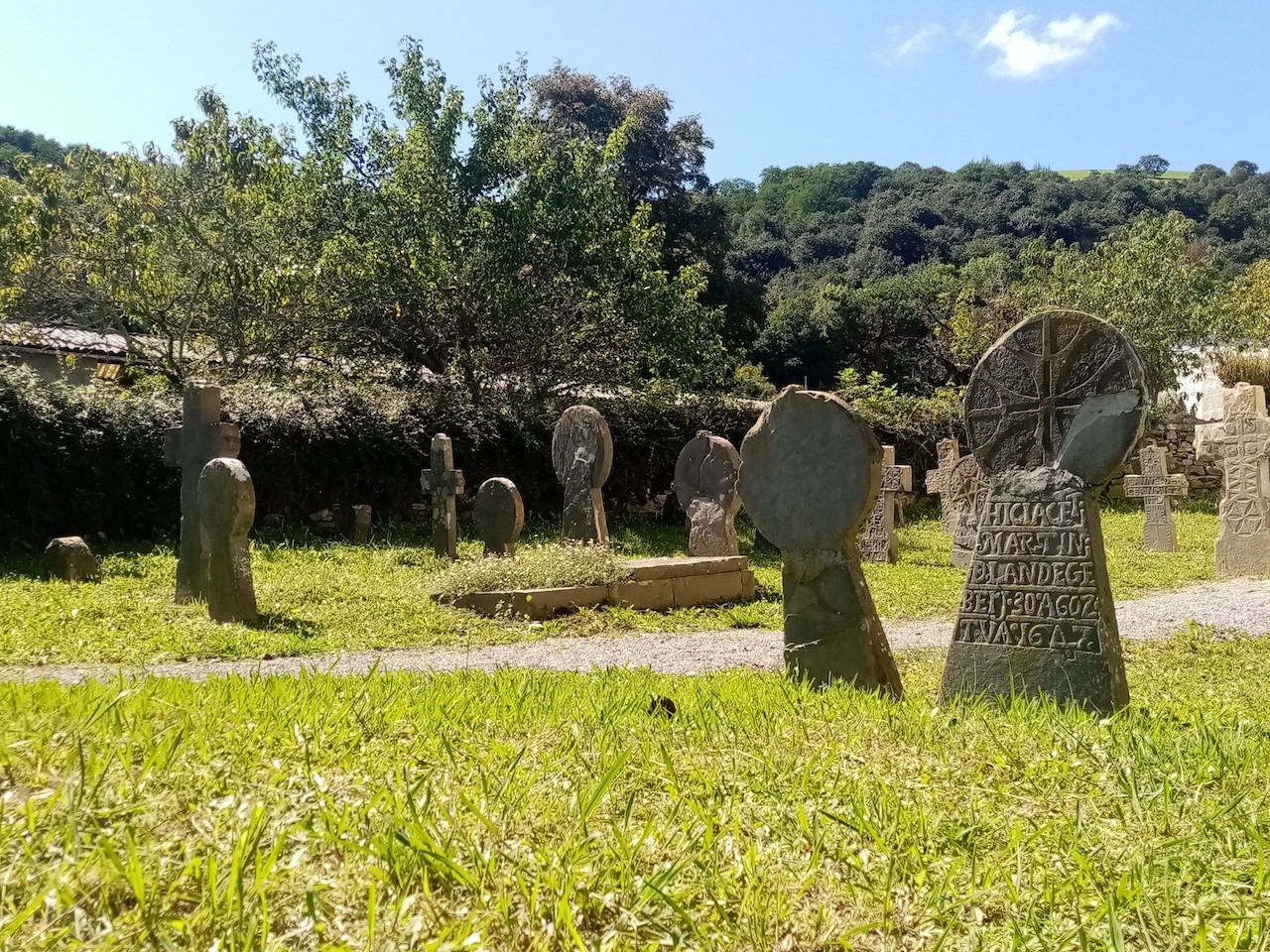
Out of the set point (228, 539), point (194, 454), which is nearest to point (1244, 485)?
point (228, 539)

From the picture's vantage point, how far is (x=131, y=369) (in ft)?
54.9

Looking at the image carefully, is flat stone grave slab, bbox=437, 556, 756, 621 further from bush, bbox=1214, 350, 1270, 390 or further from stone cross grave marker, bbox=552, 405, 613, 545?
bush, bbox=1214, 350, 1270, 390

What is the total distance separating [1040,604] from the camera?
16.3ft

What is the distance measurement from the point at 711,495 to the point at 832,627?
791 cm

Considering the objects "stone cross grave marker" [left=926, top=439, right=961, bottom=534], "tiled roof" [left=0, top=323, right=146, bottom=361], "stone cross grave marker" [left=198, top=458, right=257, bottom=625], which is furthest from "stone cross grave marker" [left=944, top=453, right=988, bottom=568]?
"tiled roof" [left=0, top=323, right=146, bottom=361]

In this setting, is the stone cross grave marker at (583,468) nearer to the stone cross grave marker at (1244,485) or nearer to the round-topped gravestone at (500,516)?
the round-topped gravestone at (500,516)

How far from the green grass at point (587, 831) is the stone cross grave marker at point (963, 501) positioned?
10.6 m

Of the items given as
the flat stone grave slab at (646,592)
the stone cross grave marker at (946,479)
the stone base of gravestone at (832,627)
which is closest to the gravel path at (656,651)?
the flat stone grave slab at (646,592)

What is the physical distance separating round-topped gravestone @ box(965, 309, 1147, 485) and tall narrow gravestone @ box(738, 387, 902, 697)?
28.8 inches

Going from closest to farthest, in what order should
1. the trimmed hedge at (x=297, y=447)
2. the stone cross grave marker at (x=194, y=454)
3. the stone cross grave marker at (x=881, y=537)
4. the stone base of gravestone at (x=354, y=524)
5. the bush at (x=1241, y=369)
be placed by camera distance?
the stone cross grave marker at (x=194, y=454) → the trimmed hedge at (x=297, y=447) → the stone cross grave marker at (x=881, y=537) → the stone base of gravestone at (x=354, y=524) → the bush at (x=1241, y=369)

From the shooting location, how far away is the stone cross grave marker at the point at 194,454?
932 centimetres

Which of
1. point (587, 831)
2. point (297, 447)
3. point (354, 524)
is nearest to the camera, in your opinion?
point (587, 831)

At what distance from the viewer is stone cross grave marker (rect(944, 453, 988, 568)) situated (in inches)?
538

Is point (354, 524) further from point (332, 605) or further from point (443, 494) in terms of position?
point (332, 605)
